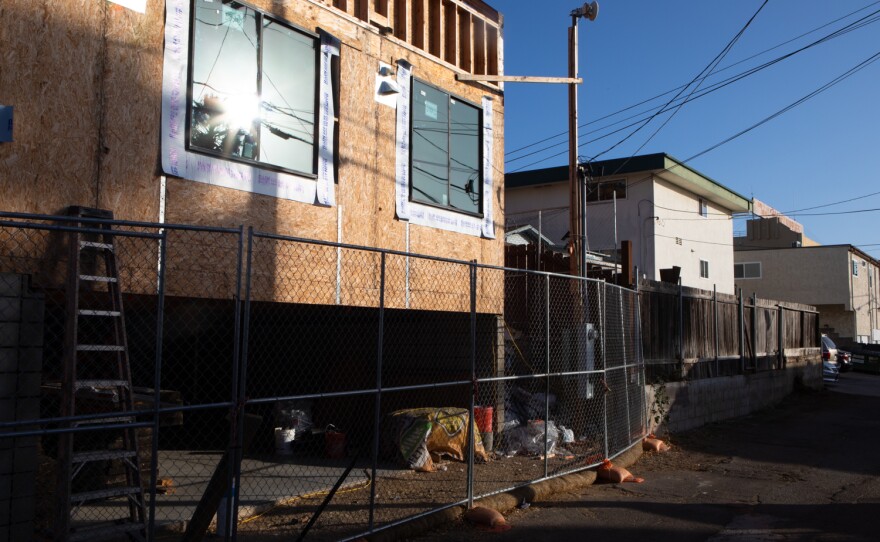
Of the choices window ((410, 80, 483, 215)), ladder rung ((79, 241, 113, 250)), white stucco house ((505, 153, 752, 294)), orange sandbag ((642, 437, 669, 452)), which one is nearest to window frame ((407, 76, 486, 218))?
window ((410, 80, 483, 215))

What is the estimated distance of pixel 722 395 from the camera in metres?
15.4

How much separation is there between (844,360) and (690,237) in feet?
35.7

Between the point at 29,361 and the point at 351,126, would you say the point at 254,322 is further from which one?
the point at 29,361

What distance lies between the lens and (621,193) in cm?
2597

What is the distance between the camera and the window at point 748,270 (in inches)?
1716

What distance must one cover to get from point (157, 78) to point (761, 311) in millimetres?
15769

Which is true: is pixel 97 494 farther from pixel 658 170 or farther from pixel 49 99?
pixel 658 170

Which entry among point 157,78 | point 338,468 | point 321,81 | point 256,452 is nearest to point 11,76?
point 157,78

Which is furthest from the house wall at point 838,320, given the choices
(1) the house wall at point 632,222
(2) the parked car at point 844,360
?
(1) the house wall at point 632,222

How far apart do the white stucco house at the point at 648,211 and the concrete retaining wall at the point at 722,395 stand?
5333 millimetres

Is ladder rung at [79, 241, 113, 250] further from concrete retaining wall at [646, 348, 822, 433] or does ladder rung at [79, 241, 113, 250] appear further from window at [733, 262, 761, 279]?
window at [733, 262, 761, 279]

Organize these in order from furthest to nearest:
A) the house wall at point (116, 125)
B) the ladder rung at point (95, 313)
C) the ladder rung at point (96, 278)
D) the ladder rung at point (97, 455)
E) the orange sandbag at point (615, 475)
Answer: the orange sandbag at point (615, 475), the house wall at point (116, 125), the ladder rung at point (96, 278), the ladder rung at point (95, 313), the ladder rung at point (97, 455)

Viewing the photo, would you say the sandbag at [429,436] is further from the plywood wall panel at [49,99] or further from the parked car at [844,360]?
the parked car at [844,360]

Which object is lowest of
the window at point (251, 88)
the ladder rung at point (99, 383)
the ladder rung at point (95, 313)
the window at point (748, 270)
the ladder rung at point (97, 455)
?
the ladder rung at point (97, 455)
